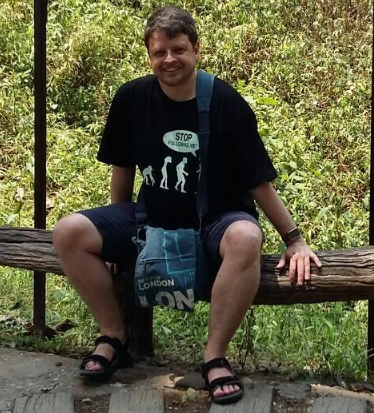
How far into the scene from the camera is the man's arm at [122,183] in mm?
3438

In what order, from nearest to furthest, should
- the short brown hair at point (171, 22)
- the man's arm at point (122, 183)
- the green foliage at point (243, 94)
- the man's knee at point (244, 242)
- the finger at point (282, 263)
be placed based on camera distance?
the man's knee at point (244, 242), the short brown hair at point (171, 22), the finger at point (282, 263), the man's arm at point (122, 183), the green foliage at point (243, 94)

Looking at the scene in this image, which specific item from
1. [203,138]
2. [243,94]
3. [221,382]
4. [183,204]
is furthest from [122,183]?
[243,94]

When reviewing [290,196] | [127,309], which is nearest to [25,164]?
[290,196]

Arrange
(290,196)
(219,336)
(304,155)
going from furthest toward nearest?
(304,155) < (290,196) < (219,336)

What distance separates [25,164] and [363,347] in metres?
3.77

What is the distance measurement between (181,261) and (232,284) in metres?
0.25

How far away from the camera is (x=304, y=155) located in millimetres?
6250

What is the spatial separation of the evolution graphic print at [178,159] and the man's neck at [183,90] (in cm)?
14

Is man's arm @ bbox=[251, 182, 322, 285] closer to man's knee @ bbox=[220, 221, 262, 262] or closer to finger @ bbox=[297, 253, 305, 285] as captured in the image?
finger @ bbox=[297, 253, 305, 285]

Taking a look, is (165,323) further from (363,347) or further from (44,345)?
(363,347)

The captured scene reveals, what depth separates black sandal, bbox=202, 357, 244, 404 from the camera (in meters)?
2.95

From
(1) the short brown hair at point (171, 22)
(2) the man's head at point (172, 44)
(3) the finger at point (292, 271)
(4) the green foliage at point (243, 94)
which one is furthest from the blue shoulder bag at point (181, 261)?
(4) the green foliage at point (243, 94)

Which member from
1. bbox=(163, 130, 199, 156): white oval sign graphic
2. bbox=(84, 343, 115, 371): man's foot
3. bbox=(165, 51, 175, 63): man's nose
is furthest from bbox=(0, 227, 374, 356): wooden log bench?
bbox=(165, 51, 175, 63): man's nose

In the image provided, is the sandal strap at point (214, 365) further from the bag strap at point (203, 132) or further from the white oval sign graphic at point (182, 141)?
the white oval sign graphic at point (182, 141)
